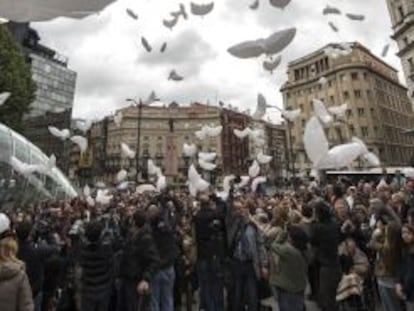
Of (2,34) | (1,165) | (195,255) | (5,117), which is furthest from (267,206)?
(2,34)

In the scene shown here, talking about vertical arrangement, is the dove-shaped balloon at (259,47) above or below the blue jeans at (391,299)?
above

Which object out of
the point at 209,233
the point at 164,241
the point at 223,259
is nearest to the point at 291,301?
the point at 223,259

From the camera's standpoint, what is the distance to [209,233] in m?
6.91

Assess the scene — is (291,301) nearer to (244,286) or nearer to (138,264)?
(244,286)

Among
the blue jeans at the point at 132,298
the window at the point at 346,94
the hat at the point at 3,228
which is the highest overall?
the window at the point at 346,94

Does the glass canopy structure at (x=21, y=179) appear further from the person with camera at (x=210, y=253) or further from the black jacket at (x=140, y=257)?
the black jacket at (x=140, y=257)

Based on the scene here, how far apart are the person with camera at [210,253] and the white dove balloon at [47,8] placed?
4.45 meters

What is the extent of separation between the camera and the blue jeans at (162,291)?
6.39 meters

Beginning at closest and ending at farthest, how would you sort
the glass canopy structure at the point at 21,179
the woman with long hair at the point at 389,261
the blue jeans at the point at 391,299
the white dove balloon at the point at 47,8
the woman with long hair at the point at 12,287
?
the white dove balloon at the point at 47,8
the woman with long hair at the point at 12,287
the woman with long hair at the point at 389,261
the blue jeans at the point at 391,299
the glass canopy structure at the point at 21,179

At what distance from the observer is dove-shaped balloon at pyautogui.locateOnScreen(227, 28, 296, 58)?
5137mm

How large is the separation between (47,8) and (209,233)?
4.66 m

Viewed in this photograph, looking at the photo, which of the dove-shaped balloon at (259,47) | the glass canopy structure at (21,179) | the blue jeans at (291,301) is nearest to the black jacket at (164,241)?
the blue jeans at (291,301)

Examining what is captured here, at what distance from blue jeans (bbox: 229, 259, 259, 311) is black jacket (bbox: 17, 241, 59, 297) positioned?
2.86 meters

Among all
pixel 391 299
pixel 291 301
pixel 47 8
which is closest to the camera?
pixel 47 8
